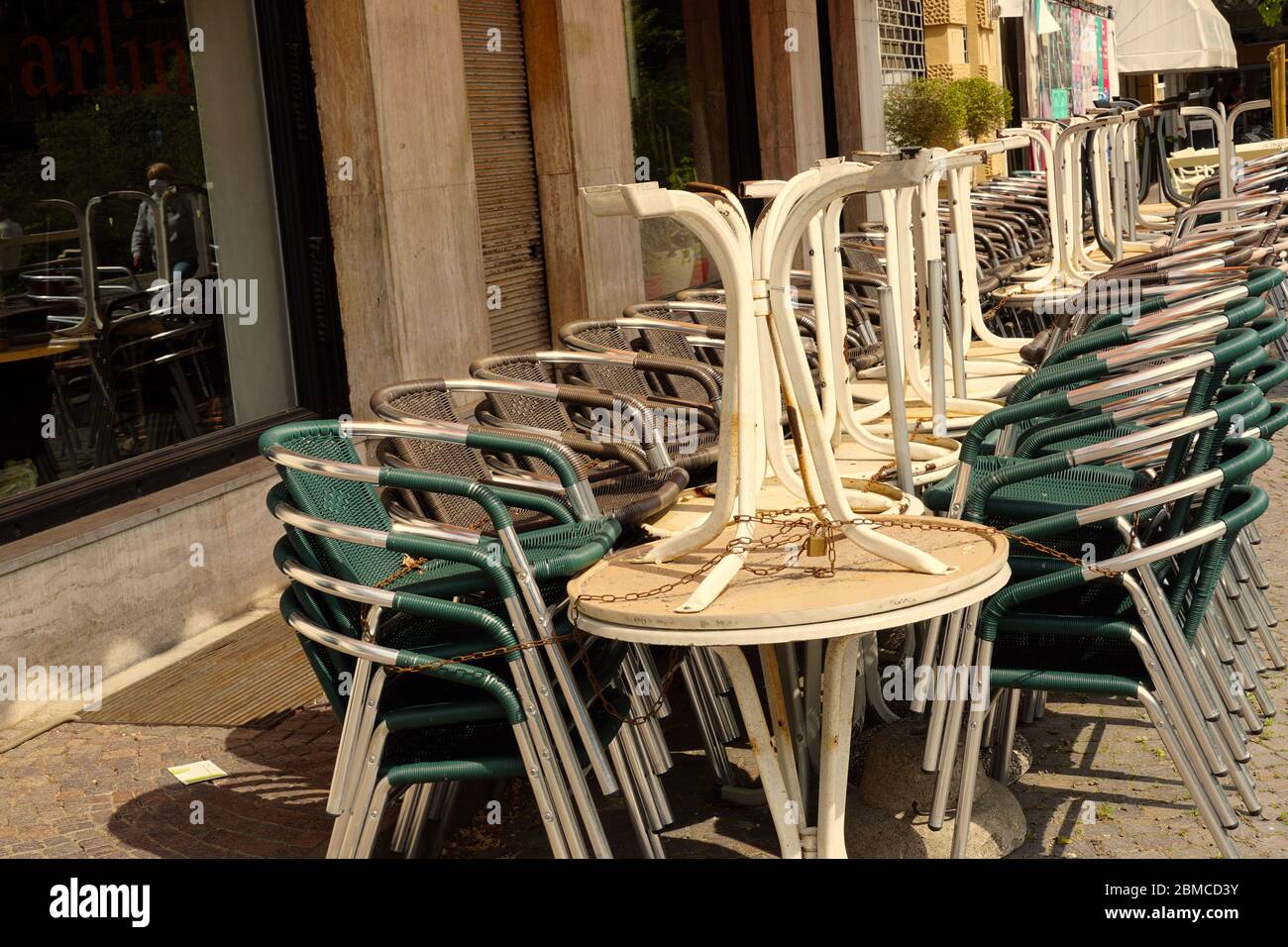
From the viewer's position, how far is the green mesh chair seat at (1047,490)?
403 cm

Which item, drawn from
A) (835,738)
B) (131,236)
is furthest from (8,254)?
(835,738)

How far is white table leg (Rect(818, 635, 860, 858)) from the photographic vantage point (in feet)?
10.6

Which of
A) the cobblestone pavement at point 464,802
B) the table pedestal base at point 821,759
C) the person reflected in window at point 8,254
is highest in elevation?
the person reflected in window at point 8,254

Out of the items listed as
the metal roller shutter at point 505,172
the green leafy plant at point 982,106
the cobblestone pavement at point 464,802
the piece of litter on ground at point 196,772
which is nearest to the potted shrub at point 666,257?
the metal roller shutter at point 505,172

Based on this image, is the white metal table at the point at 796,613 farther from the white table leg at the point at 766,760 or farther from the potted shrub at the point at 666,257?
the potted shrub at the point at 666,257

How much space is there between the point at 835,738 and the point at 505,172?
6449 millimetres

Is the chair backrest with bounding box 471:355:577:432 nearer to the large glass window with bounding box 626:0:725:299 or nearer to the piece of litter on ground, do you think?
the piece of litter on ground

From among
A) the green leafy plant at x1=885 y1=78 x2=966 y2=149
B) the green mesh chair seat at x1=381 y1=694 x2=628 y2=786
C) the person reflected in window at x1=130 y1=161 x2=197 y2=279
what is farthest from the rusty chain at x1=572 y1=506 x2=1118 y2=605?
the green leafy plant at x1=885 y1=78 x2=966 y2=149

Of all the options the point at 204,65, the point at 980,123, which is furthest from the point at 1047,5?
the point at 204,65

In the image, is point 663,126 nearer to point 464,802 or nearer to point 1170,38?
point 464,802

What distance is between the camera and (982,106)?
2184 cm

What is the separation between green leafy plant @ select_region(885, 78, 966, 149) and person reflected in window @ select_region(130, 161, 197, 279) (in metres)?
12.7

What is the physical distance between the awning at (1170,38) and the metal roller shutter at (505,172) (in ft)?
66.2
